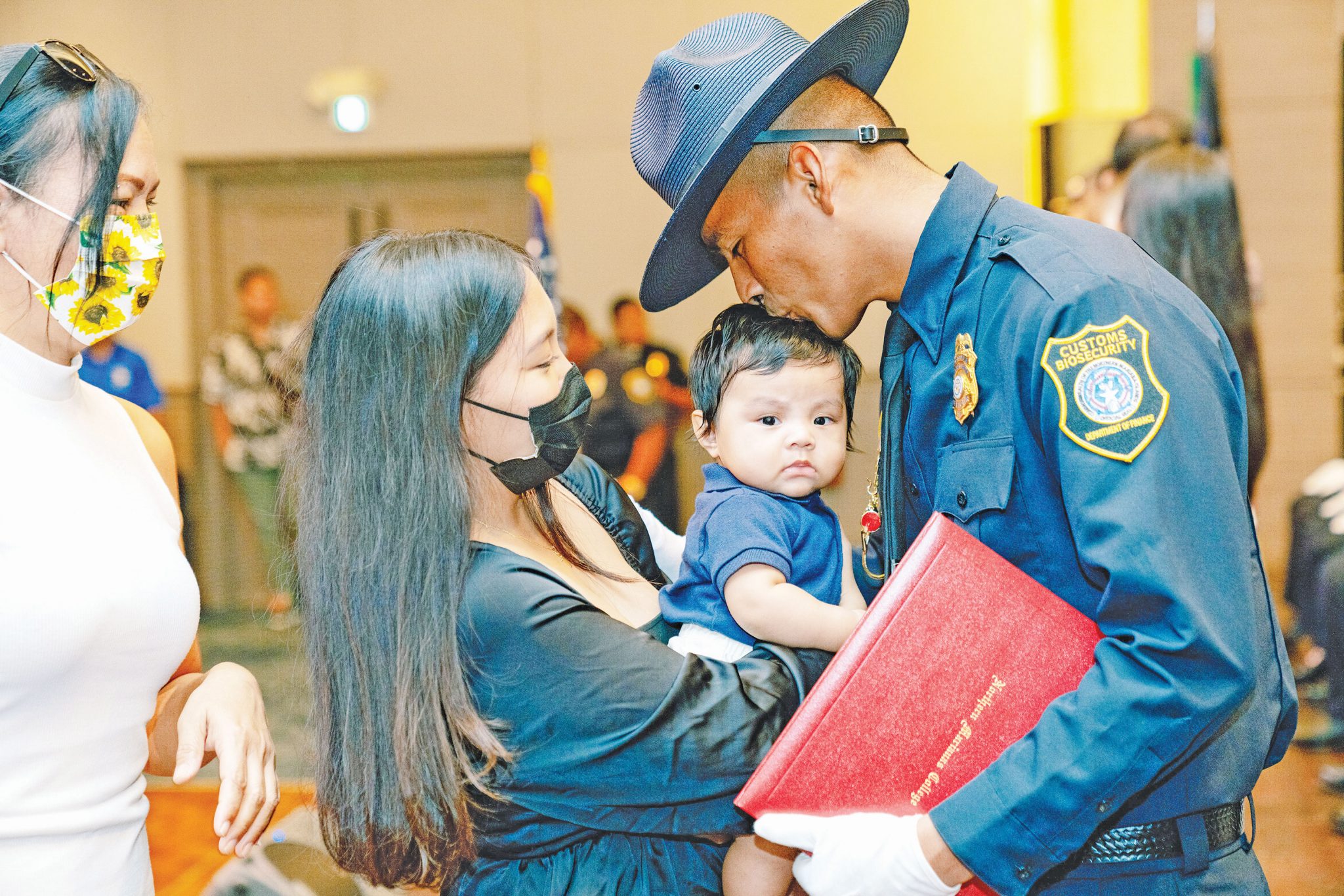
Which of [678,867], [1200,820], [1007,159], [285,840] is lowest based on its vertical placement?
[285,840]

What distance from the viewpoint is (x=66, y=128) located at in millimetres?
1309

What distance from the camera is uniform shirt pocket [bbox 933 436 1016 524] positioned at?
1.20 m

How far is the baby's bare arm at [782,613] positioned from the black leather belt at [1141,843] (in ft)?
1.23

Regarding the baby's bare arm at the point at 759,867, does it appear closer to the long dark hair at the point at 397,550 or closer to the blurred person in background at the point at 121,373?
the long dark hair at the point at 397,550

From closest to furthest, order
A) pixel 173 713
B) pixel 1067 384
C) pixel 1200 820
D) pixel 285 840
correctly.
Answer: pixel 1067 384 < pixel 1200 820 < pixel 173 713 < pixel 285 840

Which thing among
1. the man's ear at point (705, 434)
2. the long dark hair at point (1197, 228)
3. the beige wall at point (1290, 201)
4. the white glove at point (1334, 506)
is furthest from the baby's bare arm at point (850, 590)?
the beige wall at point (1290, 201)

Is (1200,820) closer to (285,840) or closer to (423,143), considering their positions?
(285,840)

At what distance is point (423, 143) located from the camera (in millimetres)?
6715

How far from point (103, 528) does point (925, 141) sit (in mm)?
5591

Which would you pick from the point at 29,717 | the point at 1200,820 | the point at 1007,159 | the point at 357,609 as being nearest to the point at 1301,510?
the point at 1007,159

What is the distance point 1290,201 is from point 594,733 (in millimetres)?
6626

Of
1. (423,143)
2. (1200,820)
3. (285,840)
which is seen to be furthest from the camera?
(423,143)

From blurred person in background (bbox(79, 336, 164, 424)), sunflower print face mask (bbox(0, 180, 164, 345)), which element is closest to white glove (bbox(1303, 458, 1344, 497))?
sunflower print face mask (bbox(0, 180, 164, 345))

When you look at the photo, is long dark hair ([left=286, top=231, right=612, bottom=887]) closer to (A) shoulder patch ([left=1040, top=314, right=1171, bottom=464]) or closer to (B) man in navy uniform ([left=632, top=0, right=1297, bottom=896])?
(B) man in navy uniform ([left=632, top=0, right=1297, bottom=896])
